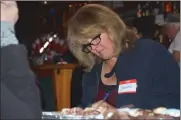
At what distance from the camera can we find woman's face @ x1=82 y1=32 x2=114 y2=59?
175 centimetres

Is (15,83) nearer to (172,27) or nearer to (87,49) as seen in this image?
(87,49)

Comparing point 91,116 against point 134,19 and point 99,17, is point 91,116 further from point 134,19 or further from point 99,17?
point 134,19

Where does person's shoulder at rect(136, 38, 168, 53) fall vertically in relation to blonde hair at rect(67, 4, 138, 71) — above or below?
below

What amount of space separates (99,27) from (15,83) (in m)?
0.89

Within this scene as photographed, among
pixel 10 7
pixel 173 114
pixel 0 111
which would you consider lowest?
pixel 173 114

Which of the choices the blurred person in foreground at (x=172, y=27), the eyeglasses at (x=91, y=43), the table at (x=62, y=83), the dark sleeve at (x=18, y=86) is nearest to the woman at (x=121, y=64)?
the eyeglasses at (x=91, y=43)

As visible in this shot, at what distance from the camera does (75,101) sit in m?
2.80

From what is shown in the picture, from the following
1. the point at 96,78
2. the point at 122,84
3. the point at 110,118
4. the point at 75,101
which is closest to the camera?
the point at 110,118

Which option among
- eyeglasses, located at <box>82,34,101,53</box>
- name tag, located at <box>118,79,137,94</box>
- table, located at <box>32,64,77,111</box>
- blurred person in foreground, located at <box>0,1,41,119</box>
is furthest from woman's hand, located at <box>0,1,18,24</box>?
table, located at <box>32,64,77,111</box>

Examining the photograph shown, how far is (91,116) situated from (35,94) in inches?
10.6

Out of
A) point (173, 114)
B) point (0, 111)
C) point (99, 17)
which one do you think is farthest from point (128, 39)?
point (0, 111)

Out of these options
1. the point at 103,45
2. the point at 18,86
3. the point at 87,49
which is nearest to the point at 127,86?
the point at 103,45

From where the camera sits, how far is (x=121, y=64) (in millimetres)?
1687

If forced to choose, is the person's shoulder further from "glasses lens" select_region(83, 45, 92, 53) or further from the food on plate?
the food on plate
